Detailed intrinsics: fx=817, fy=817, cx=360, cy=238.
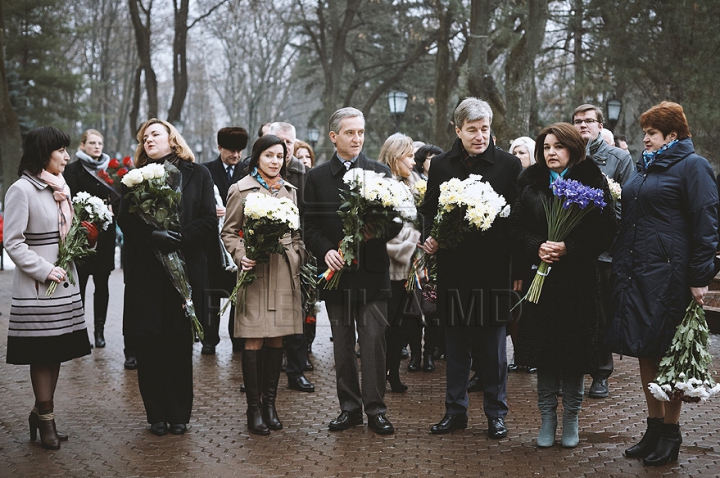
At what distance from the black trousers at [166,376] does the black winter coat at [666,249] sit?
3.34m

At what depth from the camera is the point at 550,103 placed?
103 feet

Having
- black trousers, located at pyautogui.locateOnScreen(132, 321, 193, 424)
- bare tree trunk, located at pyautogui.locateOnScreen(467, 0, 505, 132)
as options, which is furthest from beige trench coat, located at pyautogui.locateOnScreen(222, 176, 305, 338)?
bare tree trunk, located at pyautogui.locateOnScreen(467, 0, 505, 132)

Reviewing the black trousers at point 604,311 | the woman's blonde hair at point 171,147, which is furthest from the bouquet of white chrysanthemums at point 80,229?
the black trousers at point 604,311

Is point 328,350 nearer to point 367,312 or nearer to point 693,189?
point 367,312

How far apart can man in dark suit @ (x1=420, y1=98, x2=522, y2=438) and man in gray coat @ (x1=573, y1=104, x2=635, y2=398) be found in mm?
1606

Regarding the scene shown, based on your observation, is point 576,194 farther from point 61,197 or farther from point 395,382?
point 61,197

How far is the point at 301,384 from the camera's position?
8.15 meters

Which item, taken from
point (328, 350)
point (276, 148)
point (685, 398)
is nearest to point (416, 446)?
point (685, 398)

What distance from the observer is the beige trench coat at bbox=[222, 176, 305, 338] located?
21.0ft

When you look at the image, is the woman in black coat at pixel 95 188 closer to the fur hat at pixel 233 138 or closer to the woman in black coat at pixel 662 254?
the fur hat at pixel 233 138

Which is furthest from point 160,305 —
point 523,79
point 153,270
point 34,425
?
point 523,79

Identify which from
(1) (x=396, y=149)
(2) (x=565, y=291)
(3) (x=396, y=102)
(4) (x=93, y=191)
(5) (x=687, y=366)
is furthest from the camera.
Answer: (3) (x=396, y=102)

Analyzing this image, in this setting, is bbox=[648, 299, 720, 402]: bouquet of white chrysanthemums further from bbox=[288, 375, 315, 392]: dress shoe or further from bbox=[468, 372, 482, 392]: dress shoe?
bbox=[288, 375, 315, 392]: dress shoe

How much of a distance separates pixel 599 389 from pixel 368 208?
10.4 ft
